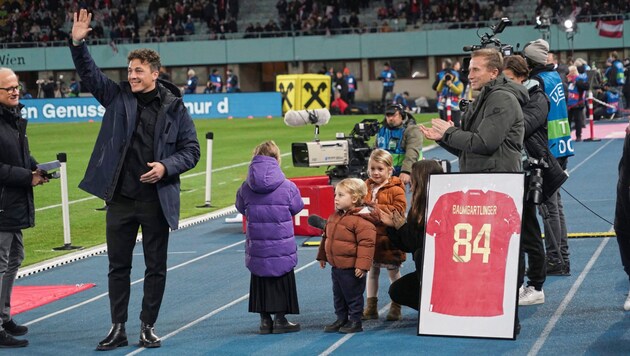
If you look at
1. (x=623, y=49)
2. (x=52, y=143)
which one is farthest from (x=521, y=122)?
(x=623, y=49)

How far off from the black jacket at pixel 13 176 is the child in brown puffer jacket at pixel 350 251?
2.33 metres

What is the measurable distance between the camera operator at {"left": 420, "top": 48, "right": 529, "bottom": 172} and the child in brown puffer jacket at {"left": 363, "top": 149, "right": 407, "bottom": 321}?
3.06ft

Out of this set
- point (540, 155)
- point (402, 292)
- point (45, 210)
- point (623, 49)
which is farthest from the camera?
point (623, 49)

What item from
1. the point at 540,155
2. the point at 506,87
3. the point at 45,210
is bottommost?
the point at 45,210

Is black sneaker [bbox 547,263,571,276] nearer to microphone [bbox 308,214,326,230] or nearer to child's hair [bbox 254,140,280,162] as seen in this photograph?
microphone [bbox 308,214,326,230]

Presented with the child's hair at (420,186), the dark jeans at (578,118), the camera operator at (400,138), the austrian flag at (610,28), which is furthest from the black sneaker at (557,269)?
the austrian flag at (610,28)

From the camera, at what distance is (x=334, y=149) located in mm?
15164

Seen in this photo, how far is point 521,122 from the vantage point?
8.49 metres

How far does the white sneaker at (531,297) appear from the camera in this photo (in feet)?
30.6

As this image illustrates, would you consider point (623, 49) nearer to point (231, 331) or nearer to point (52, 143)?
point (52, 143)

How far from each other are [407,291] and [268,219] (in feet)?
3.95

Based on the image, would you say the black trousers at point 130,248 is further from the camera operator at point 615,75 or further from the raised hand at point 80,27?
the camera operator at point 615,75

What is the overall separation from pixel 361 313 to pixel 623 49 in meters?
46.3

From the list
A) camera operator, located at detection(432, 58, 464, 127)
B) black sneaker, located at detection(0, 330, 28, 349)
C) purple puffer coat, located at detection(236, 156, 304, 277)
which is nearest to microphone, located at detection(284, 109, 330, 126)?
purple puffer coat, located at detection(236, 156, 304, 277)
